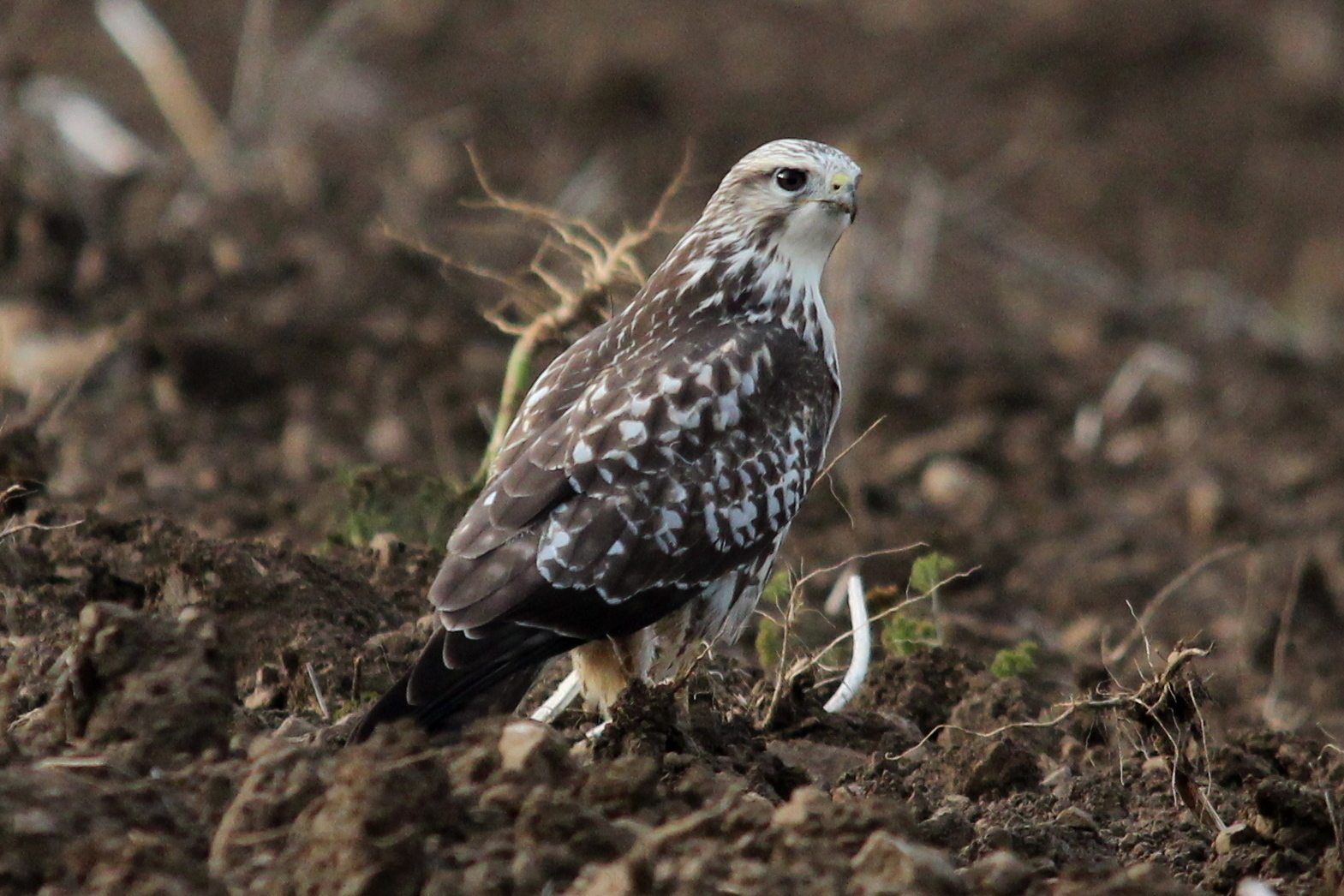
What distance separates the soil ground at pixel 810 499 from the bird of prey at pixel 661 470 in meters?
0.28

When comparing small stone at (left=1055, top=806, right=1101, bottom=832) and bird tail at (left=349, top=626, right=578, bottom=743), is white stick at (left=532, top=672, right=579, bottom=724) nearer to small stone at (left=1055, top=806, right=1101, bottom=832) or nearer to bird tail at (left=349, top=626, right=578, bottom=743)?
bird tail at (left=349, top=626, right=578, bottom=743)

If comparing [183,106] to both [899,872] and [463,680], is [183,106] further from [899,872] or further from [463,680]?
[899,872]

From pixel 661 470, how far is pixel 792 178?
1.20m

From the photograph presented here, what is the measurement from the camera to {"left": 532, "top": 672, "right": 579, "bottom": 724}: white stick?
20.1ft

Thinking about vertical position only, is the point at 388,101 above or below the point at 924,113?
above

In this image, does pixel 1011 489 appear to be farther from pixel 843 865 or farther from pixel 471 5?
pixel 471 5

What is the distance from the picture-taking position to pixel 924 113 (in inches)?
692

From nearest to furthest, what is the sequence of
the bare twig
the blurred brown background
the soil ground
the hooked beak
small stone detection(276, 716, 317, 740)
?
the soil ground
small stone detection(276, 716, 317, 740)
the bare twig
the hooked beak
the blurred brown background

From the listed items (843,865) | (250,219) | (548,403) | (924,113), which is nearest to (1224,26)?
(924,113)

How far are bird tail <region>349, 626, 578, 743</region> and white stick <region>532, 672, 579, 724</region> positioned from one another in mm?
332

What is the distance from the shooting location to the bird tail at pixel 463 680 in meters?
5.31

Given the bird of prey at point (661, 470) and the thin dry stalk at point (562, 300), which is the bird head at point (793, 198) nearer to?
the bird of prey at point (661, 470)

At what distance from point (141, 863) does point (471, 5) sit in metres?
15.2

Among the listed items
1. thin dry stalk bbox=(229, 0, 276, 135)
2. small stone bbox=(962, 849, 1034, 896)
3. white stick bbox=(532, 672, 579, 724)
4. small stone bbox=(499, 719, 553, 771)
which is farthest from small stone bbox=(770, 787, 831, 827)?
thin dry stalk bbox=(229, 0, 276, 135)
